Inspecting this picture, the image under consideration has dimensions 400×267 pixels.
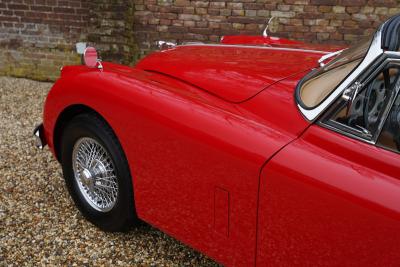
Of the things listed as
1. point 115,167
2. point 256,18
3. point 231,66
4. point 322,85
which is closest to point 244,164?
point 322,85

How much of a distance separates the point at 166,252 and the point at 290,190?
3.90ft

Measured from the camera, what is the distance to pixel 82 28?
19.1ft

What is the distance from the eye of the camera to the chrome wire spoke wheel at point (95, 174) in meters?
2.63

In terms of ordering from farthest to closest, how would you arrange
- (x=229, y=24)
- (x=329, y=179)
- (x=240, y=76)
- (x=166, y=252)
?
(x=229, y=24) < (x=166, y=252) < (x=240, y=76) < (x=329, y=179)

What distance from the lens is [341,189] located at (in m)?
1.62

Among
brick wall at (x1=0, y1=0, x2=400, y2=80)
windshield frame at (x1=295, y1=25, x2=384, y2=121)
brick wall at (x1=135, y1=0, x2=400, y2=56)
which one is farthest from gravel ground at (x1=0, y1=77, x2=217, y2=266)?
brick wall at (x1=135, y1=0, x2=400, y2=56)

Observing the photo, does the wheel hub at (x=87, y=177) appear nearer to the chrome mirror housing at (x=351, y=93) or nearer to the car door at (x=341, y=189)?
the car door at (x=341, y=189)

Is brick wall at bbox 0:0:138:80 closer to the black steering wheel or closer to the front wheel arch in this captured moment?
the front wheel arch

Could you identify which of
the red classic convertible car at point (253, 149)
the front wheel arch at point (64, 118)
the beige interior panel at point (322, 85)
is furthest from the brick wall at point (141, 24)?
the beige interior panel at point (322, 85)

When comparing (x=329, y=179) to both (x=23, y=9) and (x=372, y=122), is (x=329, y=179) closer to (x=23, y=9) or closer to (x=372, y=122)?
(x=372, y=122)

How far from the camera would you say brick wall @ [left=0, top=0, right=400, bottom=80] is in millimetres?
5008

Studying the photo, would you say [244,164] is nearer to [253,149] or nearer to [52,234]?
[253,149]

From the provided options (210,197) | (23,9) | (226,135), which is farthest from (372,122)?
(23,9)

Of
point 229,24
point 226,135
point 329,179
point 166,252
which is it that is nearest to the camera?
point 329,179
